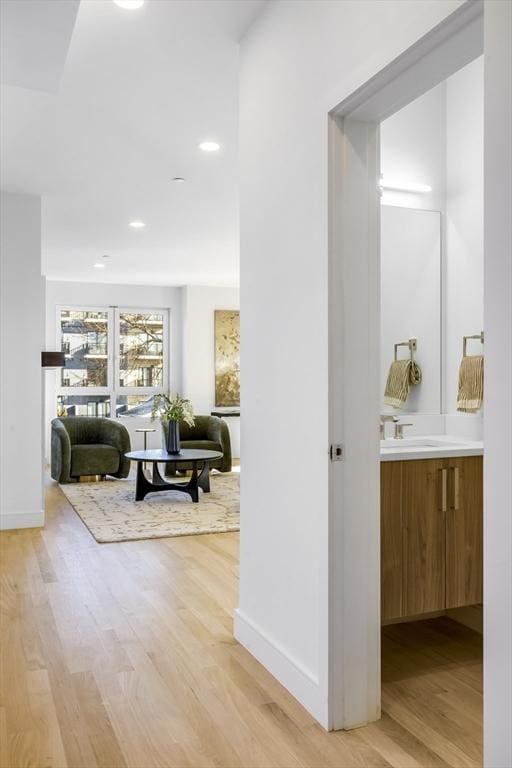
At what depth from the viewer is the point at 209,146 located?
4180 millimetres

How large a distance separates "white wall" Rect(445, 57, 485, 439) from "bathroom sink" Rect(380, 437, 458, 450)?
0.71 ft

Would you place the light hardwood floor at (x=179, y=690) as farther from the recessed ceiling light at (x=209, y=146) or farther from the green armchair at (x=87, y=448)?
the green armchair at (x=87, y=448)

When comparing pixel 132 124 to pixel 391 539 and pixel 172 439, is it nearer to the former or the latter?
pixel 391 539

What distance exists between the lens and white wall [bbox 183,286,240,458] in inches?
392

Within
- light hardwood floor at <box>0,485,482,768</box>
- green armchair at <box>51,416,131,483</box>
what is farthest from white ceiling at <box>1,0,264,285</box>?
light hardwood floor at <box>0,485,482,768</box>

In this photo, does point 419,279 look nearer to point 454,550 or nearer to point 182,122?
point 454,550

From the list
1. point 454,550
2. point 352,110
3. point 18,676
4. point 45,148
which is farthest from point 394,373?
point 45,148

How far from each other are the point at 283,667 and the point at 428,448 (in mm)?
1079

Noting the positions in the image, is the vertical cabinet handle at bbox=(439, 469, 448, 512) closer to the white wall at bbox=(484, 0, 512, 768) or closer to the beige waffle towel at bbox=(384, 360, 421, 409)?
the beige waffle towel at bbox=(384, 360, 421, 409)

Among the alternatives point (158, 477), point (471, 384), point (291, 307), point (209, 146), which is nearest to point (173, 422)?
point (158, 477)

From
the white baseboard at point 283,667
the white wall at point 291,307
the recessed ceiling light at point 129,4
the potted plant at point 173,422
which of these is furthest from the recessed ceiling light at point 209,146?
the potted plant at point 173,422

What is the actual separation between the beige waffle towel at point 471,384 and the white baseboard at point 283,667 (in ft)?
4.62

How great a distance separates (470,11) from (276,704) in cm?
219

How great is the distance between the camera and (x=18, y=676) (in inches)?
102
